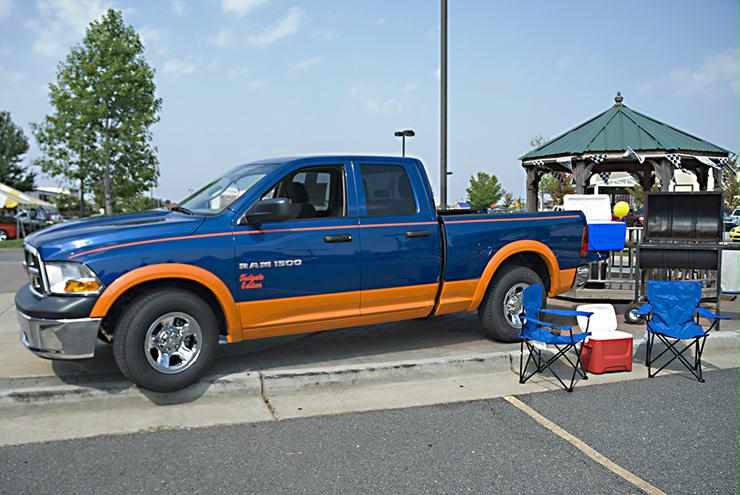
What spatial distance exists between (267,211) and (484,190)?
7020cm

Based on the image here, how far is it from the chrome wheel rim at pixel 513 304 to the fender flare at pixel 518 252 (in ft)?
0.92

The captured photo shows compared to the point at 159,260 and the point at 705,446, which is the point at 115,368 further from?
the point at 705,446

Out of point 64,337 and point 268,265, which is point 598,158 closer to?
point 268,265

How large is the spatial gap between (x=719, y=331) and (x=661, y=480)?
4.54 meters

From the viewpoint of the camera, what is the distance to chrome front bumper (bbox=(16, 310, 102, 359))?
15.9 ft

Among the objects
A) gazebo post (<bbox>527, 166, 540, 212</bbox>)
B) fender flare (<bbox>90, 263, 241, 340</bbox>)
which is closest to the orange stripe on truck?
fender flare (<bbox>90, 263, 241, 340</bbox>)

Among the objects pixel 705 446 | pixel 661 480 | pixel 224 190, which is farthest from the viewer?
pixel 224 190

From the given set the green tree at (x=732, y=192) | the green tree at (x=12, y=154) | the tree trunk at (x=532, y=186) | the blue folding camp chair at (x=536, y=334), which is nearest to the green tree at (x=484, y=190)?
the green tree at (x=732, y=192)

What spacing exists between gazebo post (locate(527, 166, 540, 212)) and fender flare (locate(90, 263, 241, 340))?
973cm

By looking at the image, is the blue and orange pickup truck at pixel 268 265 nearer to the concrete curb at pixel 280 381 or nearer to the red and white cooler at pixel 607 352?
the concrete curb at pixel 280 381

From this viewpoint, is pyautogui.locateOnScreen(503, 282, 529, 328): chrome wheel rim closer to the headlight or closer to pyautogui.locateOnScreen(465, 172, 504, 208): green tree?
the headlight

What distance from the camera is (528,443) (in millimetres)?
4496

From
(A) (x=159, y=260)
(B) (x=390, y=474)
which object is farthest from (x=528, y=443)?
(A) (x=159, y=260)

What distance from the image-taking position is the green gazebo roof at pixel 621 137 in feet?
38.6
